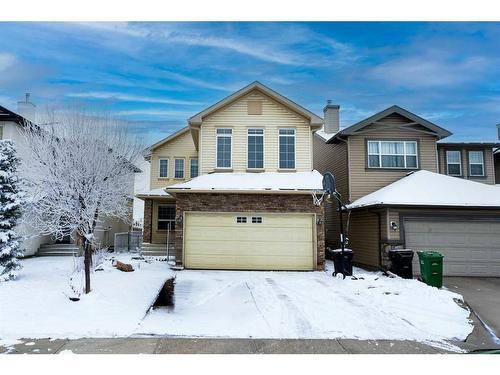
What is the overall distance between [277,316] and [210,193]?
593 cm

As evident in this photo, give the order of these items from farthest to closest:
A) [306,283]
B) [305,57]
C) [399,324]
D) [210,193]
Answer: [210,193]
[306,283]
[305,57]
[399,324]

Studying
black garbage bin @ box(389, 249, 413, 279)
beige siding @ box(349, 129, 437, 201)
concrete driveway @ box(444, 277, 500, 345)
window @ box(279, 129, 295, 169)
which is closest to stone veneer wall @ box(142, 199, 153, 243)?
window @ box(279, 129, 295, 169)

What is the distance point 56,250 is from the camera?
15.1 metres

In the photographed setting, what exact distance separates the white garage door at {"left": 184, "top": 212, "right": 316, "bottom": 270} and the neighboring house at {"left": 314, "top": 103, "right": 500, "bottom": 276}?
2547mm

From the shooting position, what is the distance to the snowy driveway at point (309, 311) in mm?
5562

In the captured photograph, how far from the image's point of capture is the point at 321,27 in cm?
682

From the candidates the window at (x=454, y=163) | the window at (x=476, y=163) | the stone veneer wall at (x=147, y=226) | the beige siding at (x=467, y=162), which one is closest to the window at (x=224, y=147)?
the stone veneer wall at (x=147, y=226)

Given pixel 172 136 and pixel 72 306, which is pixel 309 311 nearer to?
pixel 72 306

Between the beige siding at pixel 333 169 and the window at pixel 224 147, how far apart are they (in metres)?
4.17

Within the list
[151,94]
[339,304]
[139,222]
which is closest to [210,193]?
[151,94]

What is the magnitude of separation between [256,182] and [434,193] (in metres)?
5.87

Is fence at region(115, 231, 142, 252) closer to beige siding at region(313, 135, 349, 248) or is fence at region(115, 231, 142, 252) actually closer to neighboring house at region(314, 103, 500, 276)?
beige siding at region(313, 135, 349, 248)

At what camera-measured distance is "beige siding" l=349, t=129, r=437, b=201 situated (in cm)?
1407

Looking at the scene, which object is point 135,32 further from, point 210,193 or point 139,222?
point 139,222
